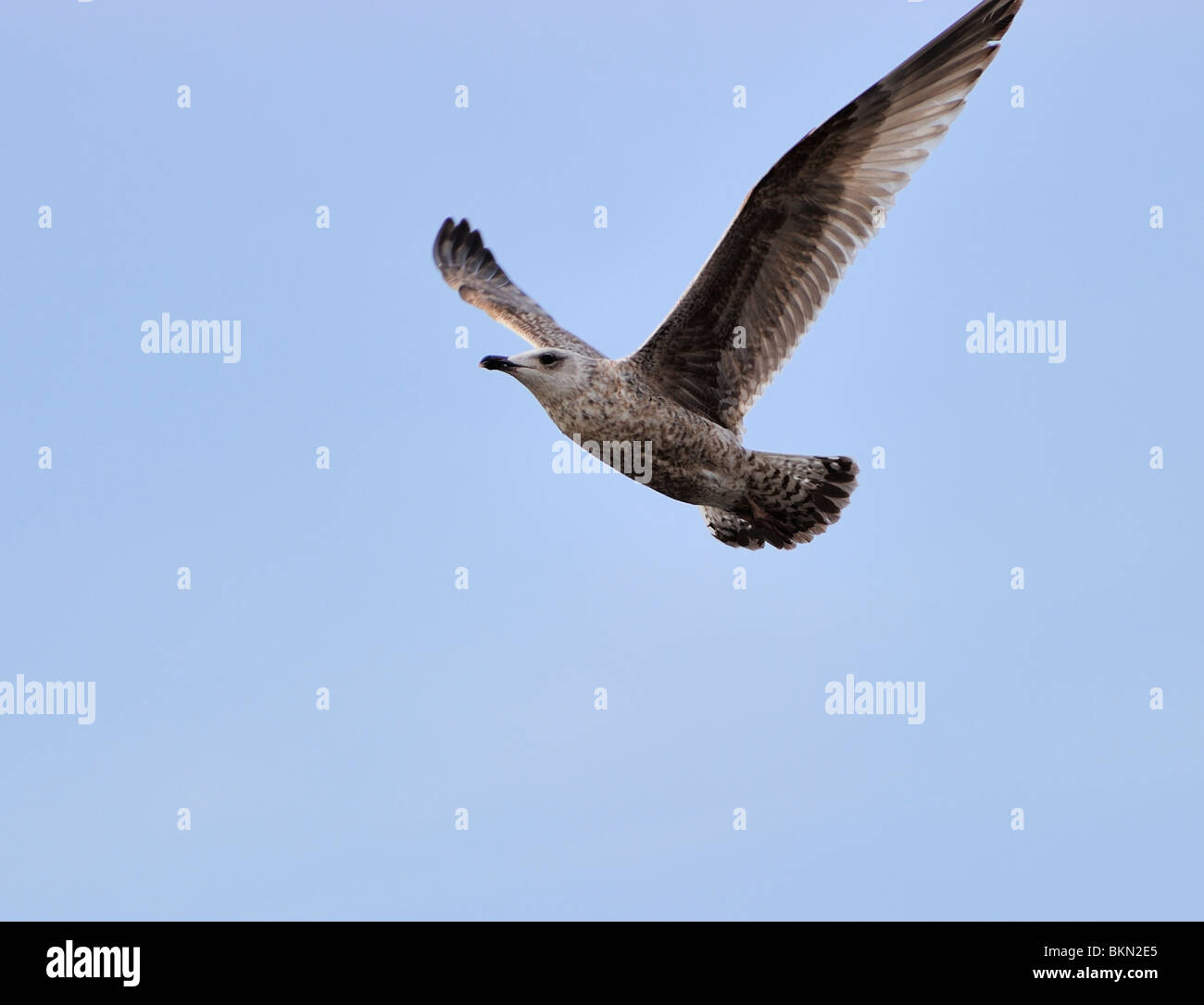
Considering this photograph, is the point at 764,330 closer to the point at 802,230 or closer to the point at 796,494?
the point at 802,230

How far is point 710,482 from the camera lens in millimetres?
12430

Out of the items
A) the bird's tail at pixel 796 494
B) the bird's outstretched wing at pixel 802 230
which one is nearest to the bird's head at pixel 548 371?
the bird's outstretched wing at pixel 802 230

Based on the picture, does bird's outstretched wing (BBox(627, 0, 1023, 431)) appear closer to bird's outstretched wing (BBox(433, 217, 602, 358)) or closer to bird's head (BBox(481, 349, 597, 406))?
bird's head (BBox(481, 349, 597, 406))

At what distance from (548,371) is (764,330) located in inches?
76.8

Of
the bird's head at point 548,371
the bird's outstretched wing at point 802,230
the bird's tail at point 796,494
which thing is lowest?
the bird's tail at point 796,494

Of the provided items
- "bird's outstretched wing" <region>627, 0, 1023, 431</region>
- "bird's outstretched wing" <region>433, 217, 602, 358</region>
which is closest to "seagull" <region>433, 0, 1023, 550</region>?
"bird's outstretched wing" <region>627, 0, 1023, 431</region>

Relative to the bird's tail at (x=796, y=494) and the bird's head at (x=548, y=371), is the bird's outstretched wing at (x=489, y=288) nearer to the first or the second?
the bird's head at (x=548, y=371)

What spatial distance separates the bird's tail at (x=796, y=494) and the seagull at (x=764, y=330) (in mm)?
11

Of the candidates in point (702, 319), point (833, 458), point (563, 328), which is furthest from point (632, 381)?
point (563, 328)

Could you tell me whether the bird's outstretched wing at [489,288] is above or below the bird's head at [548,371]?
above

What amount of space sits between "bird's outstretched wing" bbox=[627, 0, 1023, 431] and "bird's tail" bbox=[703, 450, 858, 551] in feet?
1.99

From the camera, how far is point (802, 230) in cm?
1229

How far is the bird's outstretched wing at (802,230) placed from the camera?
11977mm

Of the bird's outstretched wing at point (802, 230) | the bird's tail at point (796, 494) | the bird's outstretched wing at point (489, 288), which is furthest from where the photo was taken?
the bird's outstretched wing at point (489, 288)
